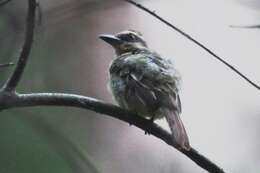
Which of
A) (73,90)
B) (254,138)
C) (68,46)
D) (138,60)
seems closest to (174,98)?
(138,60)

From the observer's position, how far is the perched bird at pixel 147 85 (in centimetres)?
189

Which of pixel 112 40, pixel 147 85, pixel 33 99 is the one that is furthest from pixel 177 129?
pixel 112 40

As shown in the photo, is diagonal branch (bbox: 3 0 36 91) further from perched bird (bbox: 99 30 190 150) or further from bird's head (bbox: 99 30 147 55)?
bird's head (bbox: 99 30 147 55)

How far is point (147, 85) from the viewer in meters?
1.96

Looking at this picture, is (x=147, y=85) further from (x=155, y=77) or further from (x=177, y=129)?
(x=177, y=129)

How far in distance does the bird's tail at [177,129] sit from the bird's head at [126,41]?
0.55m

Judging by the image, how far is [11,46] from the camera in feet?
5.53

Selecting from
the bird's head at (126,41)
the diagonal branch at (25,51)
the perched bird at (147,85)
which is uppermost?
the diagonal branch at (25,51)

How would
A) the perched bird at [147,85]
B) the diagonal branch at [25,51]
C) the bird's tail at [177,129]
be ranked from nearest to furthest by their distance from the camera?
the diagonal branch at [25,51] → the bird's tail at [177,129] → the perched bird at [147,85]

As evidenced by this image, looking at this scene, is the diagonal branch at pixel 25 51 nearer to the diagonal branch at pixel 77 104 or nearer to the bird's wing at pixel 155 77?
the diagonal branch at pixel 77 104

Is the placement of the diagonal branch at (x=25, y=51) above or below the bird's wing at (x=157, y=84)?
above

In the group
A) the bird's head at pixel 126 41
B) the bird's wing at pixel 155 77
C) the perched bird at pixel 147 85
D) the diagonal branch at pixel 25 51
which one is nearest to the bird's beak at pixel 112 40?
the bird's head at pixel 126 41

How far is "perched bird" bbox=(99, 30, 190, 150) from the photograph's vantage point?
74.5 inches

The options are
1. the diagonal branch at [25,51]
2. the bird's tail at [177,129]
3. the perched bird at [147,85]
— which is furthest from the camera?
the perched bird at [147,85]
